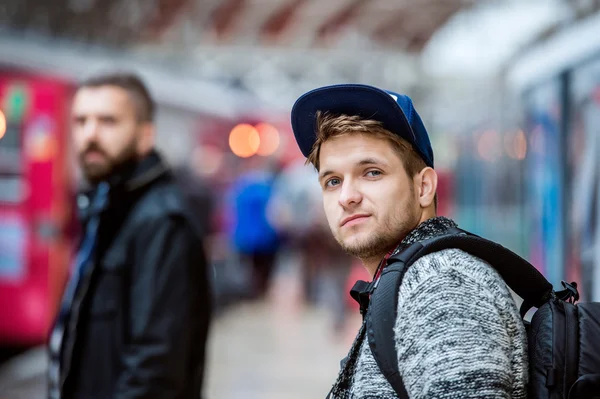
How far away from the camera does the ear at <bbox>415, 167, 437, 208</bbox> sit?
1.56 m

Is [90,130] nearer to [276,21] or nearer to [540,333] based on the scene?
[540,333]

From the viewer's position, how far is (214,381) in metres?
6.42

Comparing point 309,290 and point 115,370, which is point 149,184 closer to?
point 115,370

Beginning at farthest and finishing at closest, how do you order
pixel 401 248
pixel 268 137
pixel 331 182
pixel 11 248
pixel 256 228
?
pixel 268 137 → pixel 256 228 → pixel 11 248 → pixel 331 182 → pixel 401 248

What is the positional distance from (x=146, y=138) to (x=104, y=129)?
0.17m

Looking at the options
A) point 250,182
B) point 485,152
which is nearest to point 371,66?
point 485,152

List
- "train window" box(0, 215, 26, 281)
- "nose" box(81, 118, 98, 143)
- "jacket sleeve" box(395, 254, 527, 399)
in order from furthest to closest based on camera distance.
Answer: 1. "train window" box(0, 215, 26, 281)
2. "nose" box(81, 118, 98, 143)
3. "jacket sleeve" box(395, 254, 527, 399)

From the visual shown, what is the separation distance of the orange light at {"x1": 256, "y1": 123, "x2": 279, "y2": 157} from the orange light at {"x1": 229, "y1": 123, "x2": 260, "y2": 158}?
0.21 m

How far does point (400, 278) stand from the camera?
1.33 meters

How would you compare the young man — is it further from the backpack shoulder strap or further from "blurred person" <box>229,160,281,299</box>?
"blurred person" <box>229,160,281,299</box>

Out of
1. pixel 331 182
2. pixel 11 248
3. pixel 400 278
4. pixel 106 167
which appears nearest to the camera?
pixel 400 278

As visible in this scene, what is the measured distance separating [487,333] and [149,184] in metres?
1.78

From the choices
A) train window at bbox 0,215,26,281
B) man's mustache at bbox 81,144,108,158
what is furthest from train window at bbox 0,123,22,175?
man's mustache at bbox 81,144,108,158

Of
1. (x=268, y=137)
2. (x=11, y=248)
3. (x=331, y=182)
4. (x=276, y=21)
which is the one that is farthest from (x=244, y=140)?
(x=331, y=182)
